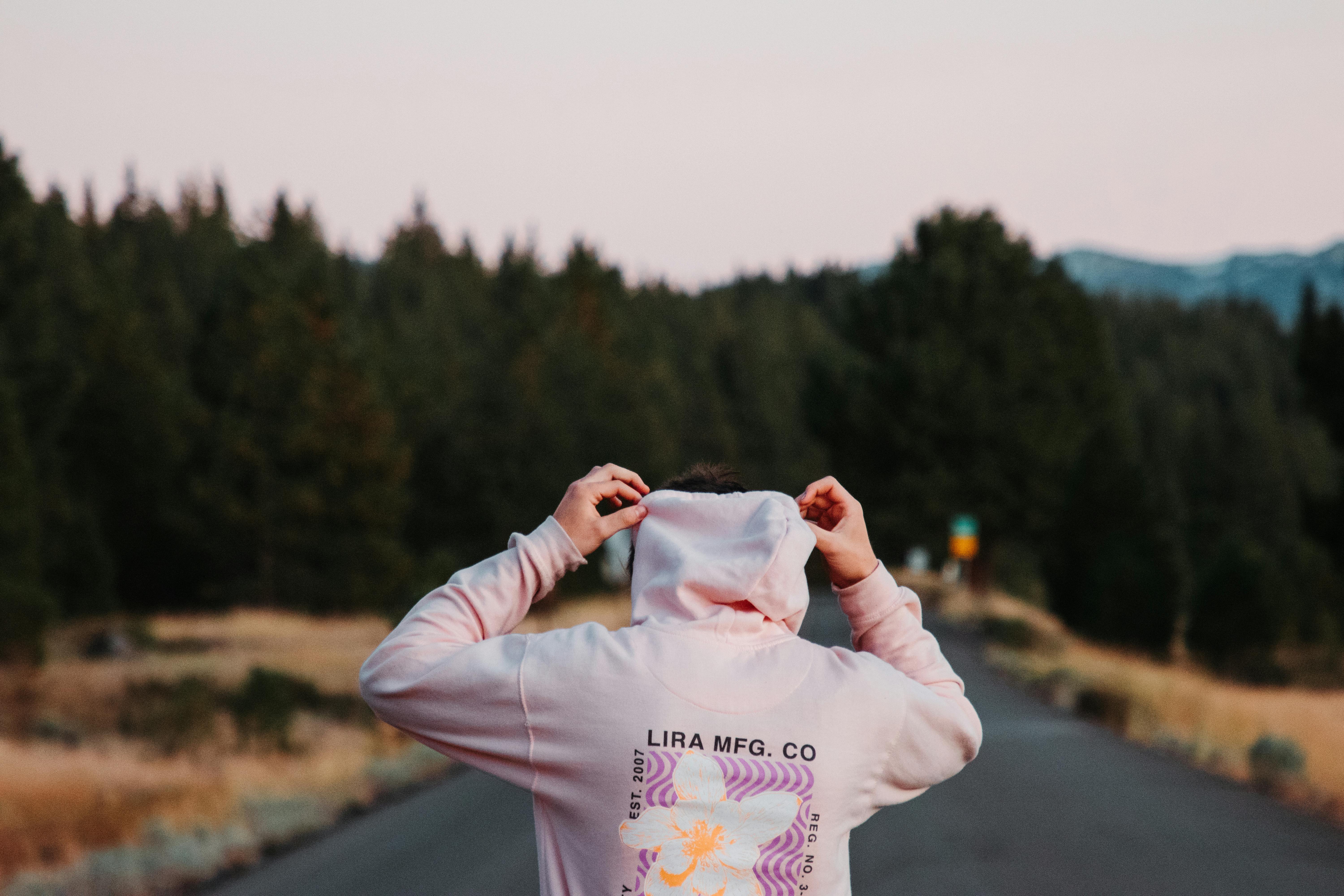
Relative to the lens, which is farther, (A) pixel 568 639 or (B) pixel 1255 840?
(B) pixel 1255 840

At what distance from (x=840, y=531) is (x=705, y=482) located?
10.1 inches

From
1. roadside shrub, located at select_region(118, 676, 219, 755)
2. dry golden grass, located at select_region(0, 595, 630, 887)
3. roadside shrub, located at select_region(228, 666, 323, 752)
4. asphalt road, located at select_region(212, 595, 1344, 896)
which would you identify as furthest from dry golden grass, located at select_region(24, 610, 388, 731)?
asphalt road, located at select_region(212, 595, 1344, 896)

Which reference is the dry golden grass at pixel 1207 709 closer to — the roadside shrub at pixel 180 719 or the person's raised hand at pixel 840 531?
the person's raised hand at pixel 840 531

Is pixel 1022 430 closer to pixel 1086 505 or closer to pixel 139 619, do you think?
pixel 1086 505

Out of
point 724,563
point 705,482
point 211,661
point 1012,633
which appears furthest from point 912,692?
point 211,661

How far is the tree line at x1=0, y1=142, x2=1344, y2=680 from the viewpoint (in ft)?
134

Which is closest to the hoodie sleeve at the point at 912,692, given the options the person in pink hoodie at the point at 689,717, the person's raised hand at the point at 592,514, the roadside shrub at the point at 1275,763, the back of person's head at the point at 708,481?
the person in pink hoodie at the point at 689,717

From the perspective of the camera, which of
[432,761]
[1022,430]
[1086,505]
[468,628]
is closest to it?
[468,628]

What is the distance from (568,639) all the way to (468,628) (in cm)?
22

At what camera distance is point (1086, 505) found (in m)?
51.1

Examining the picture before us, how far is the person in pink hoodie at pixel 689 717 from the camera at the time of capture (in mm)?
2164

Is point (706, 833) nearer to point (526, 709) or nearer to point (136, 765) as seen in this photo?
point (526, 709)

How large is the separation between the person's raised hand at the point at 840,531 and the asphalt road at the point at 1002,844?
558cm

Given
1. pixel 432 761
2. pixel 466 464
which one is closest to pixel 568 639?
pixel 432 761
